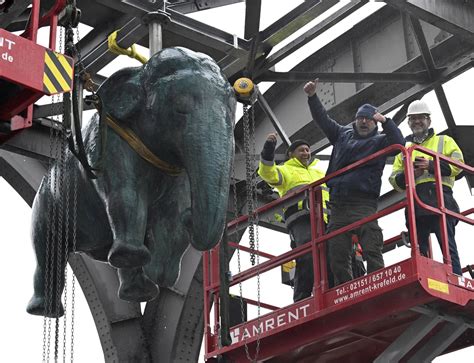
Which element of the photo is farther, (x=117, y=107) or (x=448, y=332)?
(x=448, y=332)

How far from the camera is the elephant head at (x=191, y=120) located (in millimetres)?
7434

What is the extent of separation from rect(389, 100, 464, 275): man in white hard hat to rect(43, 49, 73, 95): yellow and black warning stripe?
3887 millimetres

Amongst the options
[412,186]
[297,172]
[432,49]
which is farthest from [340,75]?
[412,186]

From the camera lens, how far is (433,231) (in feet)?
35.6

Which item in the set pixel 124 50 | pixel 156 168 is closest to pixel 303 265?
pixel 124 50

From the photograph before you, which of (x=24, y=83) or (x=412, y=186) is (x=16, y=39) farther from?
(x=412, y=186)

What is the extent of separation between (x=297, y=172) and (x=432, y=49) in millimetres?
3193

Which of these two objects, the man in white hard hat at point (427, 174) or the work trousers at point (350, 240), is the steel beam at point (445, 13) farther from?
the work trousers at point (350, 240)

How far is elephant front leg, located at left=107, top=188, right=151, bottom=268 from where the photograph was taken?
7.66m

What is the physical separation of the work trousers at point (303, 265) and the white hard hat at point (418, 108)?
140cm

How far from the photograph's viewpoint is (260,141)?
49.8 ft

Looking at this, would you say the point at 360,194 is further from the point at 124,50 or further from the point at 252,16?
the point at 252,16

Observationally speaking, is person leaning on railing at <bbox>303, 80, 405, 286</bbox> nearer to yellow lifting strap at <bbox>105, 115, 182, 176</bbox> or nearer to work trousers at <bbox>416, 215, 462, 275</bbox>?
work trousers at <bbox>416, 215, 462, 275</bbox>

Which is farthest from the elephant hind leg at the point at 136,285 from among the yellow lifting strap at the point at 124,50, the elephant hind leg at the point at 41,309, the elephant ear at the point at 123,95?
the yellow lifting strap at the point at 124,50
